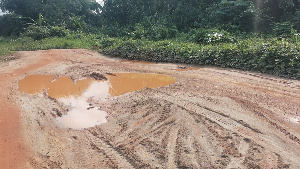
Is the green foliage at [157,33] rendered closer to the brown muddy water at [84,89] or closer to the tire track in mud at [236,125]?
the brown muddy water at [84,89]

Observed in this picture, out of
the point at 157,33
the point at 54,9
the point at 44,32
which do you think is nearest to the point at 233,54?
the point at 157,33

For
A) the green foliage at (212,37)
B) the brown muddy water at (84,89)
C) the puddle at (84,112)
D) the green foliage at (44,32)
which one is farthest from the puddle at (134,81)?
the green foliage at (44,32)

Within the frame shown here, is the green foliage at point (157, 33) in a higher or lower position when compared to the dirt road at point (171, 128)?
higher

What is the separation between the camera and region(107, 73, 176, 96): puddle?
25.4ft

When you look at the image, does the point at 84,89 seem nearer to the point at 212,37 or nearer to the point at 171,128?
the point at 171,128

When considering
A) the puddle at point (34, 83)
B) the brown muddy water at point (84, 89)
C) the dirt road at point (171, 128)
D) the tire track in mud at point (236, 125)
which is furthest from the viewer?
the puddle at point (34, 83)

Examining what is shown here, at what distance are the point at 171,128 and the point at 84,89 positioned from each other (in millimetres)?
3892

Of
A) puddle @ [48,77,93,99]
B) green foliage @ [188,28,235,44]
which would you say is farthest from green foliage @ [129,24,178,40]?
puddle @ [48,77,93,99]

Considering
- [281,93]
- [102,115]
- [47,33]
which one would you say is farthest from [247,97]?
[47,33]

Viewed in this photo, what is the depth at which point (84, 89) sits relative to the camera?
8.09 m

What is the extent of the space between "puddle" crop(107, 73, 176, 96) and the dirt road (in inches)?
8.5

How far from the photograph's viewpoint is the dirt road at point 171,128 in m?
4.16

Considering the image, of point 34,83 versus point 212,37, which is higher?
point 212,37

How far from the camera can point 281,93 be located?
6.52 metres
